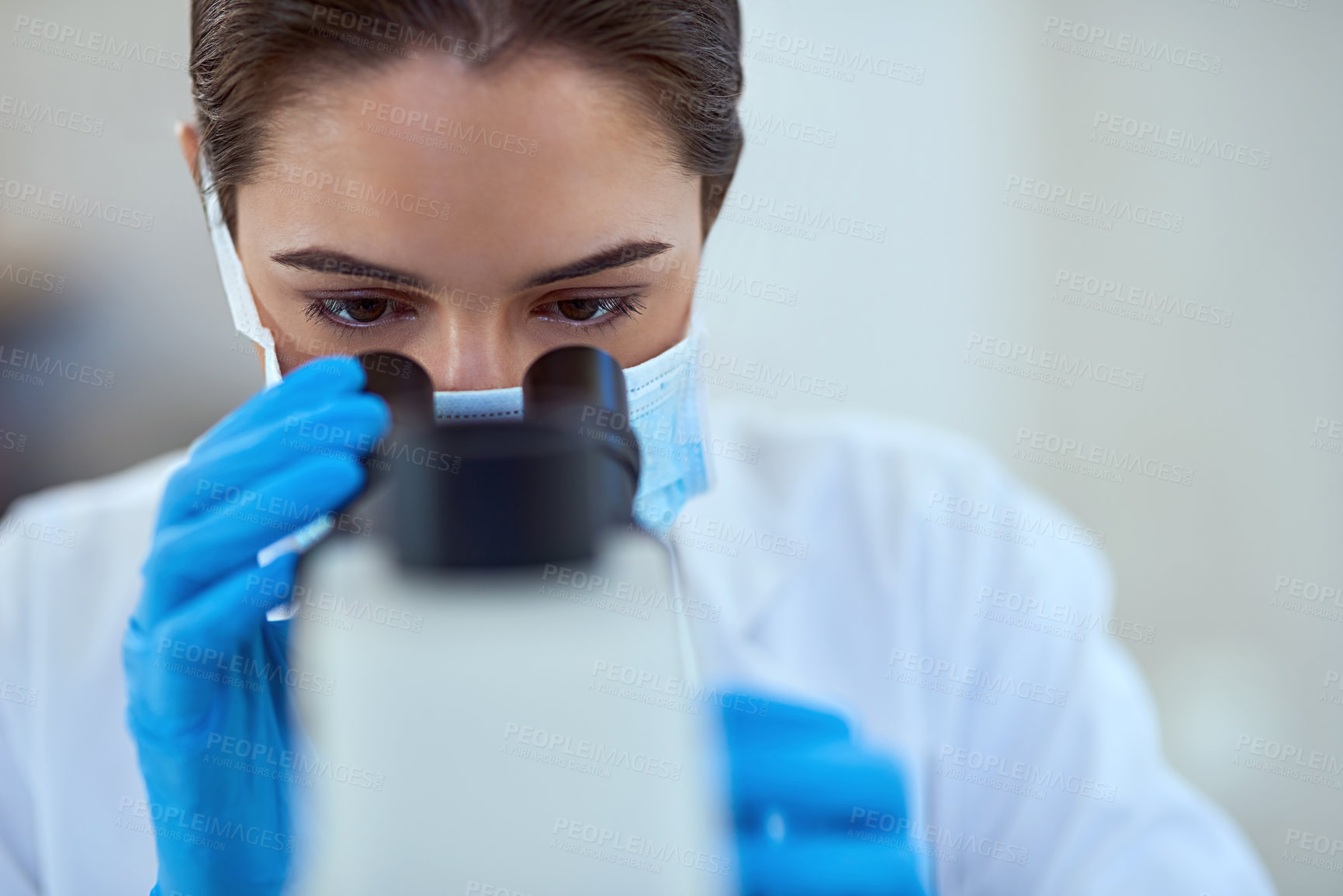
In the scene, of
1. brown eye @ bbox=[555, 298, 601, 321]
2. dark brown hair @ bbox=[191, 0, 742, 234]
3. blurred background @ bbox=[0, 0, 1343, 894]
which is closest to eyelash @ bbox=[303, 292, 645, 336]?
brown eye @ bbox=[555, 298, 601, 321]

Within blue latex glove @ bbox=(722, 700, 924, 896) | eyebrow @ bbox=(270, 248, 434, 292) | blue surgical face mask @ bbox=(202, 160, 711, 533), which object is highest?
eyebrow @ bbox=(270, 248, 434, 292)

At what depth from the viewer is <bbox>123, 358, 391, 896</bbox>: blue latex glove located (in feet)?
2.19

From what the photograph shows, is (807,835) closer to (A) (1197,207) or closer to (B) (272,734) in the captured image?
(B) (272,734)

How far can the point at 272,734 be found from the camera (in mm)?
791

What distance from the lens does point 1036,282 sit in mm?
1995

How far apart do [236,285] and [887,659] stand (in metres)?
0.84

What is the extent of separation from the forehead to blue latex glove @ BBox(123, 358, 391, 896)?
0.40ft

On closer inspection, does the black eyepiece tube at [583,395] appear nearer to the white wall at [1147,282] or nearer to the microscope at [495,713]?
the microscope at [495,713]

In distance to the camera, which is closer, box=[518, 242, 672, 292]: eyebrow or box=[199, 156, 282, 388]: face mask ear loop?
box=[518, 242, 672, 292]: eyebrow

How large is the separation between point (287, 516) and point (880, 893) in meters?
0.46

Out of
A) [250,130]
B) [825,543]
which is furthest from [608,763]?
[825,543]

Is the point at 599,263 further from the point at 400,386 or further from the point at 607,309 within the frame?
the point at 400,386

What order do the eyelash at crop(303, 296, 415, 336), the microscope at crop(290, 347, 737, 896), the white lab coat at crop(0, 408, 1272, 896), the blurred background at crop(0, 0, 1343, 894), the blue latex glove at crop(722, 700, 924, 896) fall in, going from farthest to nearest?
the blurred background at crop(0, 0, 1343, 894), the white lab coat at crop(0, 408, 1272, 896), the eyelash at crop(303, 296, 415, 336), the blue latex glove at crop(722, 700, 924, 896), the microscope at crop(290, 347, 737, 896)

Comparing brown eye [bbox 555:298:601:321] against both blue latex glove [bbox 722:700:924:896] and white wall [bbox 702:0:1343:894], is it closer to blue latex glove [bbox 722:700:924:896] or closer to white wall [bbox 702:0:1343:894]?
blue latex glove [bbox 722:700:924:896]
